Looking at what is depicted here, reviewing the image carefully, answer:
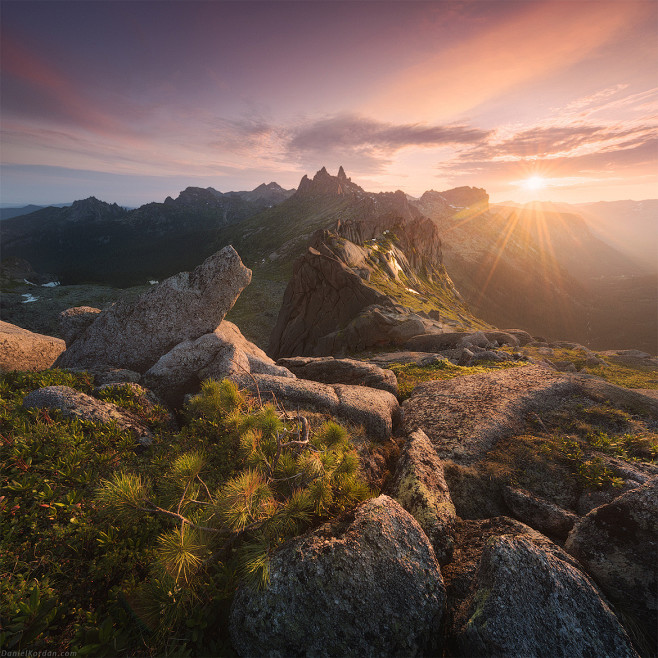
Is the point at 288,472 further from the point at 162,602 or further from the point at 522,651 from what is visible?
the point at 522,651

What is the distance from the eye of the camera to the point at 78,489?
7.26 metres

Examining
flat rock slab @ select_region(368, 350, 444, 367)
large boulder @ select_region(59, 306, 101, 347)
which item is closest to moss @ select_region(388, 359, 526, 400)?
flat rock slab @ select_region(368, 350, 444, 367)

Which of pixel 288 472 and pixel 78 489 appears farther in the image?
pixel 78 489

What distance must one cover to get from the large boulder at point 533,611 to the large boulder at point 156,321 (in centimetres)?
1774

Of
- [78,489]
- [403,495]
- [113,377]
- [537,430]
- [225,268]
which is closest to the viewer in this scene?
[78,489]

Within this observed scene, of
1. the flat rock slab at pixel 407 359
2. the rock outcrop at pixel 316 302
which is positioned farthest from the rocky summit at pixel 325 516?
the rock outcrop at pixel 316 302

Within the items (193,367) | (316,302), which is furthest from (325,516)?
(316,302)

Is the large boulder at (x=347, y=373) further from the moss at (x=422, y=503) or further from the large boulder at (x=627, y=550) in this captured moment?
the large boulder at (x=627, y=550)

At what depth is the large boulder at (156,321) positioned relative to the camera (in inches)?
690

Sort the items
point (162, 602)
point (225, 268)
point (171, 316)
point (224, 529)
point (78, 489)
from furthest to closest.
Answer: point (225, 268) < point (171, 316) < point (78, 489) < point (224, 529) < point (162, 602)

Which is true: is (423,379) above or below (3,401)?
below

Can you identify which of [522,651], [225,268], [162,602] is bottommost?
[522,651]

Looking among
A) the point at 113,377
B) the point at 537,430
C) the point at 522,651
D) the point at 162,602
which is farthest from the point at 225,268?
the point at 522,651

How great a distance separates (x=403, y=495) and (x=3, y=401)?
13240 mm
